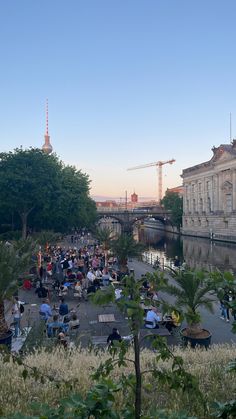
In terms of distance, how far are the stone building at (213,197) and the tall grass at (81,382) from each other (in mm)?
57851

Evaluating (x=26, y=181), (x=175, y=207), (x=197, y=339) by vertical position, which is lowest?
(x=197, y=339)

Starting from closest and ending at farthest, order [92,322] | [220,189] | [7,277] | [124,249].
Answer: [7,277] < [92,322] < [124,249] < [220,189]

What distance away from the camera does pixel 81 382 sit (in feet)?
19.8

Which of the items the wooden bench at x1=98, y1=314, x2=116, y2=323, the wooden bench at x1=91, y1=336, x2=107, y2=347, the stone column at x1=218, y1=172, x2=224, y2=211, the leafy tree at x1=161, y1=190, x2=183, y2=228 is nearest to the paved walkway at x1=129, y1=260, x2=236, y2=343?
the wooden bench at x1=98, y1=314, x2=116, y2=323

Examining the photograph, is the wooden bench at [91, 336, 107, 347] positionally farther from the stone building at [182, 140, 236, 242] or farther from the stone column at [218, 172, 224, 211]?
the stone column at [218, 172, 224, 211]

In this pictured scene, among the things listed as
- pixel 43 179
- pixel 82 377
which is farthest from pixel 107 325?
pixel 43 179

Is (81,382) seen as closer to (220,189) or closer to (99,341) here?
(99,341)

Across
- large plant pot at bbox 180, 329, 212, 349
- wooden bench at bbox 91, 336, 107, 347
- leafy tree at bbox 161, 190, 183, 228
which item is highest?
leafy tree at bbox 161, 190, 183, 228

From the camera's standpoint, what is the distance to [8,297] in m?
12.6

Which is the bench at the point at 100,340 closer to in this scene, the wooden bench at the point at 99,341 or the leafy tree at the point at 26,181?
the wooden bench at the point at 99,341

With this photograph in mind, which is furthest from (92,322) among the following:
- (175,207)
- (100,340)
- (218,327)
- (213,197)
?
(175,207)

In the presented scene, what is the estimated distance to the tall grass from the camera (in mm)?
5242

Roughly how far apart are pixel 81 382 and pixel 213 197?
75960 millimetres

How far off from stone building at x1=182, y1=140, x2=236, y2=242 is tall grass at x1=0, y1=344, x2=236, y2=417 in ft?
190
